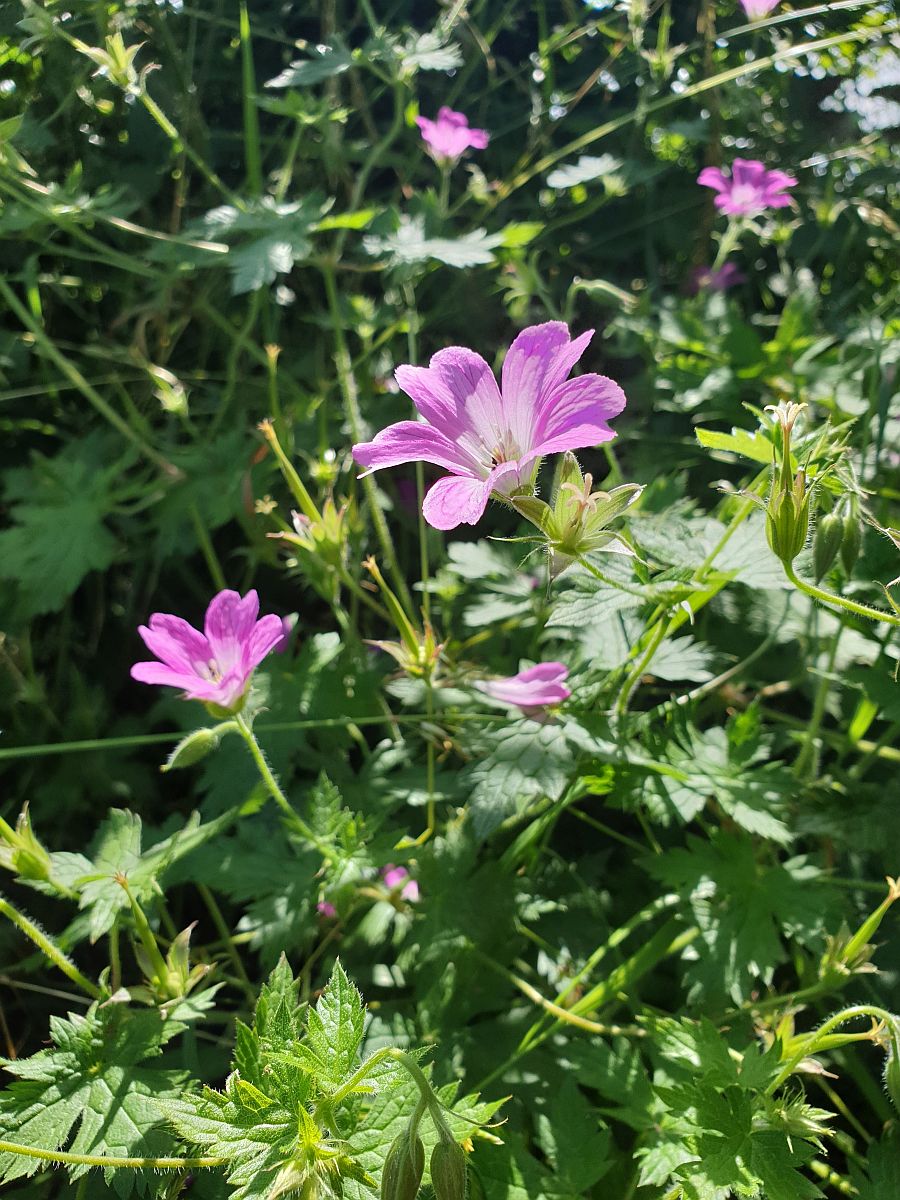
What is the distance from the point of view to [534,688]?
1155 millimetres

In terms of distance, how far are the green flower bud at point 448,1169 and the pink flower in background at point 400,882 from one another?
468 millimetres

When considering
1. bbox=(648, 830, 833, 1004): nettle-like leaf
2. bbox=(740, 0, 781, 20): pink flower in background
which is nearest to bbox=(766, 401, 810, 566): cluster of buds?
bbox=(648, 830, 833, 1004): nettle-like leaf

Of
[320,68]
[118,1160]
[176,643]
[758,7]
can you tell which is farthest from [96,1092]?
[758,7]

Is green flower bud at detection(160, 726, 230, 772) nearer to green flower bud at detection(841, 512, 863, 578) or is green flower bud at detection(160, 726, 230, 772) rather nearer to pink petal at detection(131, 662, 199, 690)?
pink petal at detection(131, 662, 199, 690)

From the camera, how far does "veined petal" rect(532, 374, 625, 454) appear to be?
819mm

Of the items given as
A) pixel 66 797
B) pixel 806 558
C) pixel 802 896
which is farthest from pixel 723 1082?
pixel 66 797

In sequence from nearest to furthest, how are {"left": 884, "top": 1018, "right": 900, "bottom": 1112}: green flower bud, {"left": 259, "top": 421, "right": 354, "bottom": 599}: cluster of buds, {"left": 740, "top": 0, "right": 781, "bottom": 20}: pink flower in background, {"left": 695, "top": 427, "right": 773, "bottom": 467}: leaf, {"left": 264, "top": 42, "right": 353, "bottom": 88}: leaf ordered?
{"left": 884, "top": 1018, "right": 900, "bottom": 1112}: green flower bud
{"left": 695, "top": 427, "right": 773, "bottom": 467}: leaf
{"left": 259, "top": 421, "right": 354, "bottom": 599}: cluster of buds
{"left": 264, "top": 42, "right": 353, "bottom": 88}: leaf
{"left": 740, "top": 0, "right": 781, "bottom": 20}: pink flower in background

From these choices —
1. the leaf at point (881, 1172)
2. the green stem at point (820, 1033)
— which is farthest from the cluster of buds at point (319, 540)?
the leaf at point (881, 1172)

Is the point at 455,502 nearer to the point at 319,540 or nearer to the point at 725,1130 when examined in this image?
the point at 319,540

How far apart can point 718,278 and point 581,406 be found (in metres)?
1.28

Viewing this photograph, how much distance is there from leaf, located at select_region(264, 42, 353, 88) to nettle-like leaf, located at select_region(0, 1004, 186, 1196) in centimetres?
148

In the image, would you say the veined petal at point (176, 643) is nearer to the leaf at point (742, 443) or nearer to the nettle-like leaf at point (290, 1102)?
the nettle-like leaf at point (290, 1102)

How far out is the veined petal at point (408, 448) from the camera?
0.83 metres

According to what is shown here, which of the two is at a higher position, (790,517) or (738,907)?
(790,517)
